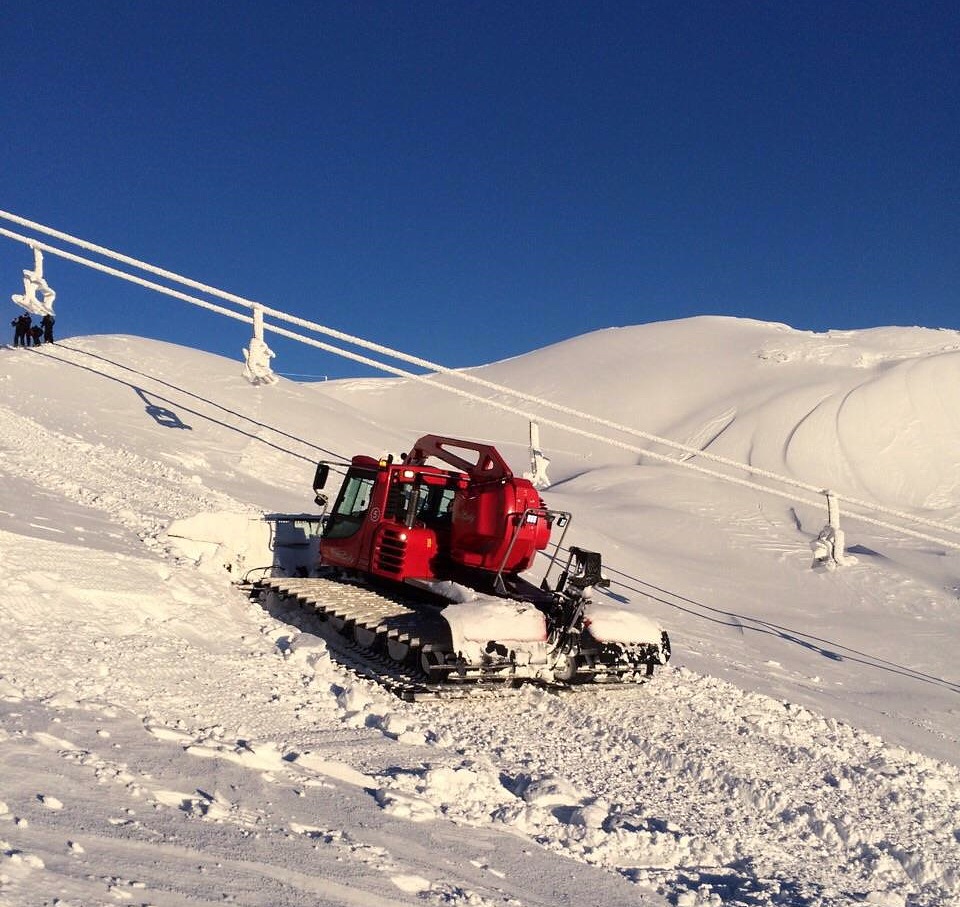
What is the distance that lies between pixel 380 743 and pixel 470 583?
11.8 feet

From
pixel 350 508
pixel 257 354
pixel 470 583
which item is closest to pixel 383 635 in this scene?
pixel 470 583

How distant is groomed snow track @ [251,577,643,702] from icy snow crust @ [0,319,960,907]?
22 centimetres

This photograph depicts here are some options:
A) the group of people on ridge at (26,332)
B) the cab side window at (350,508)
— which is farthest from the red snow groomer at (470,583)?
the group of people on ridge at (26,332)

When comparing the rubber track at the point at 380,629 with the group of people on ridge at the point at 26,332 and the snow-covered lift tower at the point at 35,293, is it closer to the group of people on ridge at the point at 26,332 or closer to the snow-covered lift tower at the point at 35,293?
the snow-covered lift tower at the point at 35,293

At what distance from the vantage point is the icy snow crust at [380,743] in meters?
4.00

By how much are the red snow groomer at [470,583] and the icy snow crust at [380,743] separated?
0.49 m

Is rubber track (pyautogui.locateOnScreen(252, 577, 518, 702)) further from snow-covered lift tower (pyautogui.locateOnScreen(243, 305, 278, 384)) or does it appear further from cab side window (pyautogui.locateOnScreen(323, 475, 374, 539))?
snow-covered lift tower (pyautogui.locateOnScreen(243, 305, 278, 384))

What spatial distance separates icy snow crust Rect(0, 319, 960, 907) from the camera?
4.00m

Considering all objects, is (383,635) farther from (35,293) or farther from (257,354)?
(35,293)

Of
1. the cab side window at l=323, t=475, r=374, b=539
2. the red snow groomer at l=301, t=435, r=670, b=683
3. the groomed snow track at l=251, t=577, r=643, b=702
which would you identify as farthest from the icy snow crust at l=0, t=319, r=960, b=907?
the cab side window at l=323, t=475, r=374, b=539

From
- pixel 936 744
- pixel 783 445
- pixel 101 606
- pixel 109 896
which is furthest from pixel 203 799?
pixel 783 445

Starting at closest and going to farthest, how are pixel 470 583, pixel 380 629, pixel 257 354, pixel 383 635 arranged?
pixel 380 629, pixel 383 635, pixel 470 583, pixel 257 354

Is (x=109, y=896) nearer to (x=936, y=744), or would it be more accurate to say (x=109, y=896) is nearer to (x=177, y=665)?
(x=177, y=665)

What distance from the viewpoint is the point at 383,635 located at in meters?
8.92
